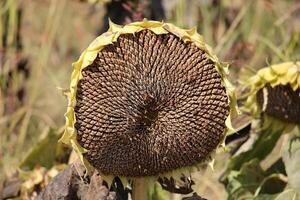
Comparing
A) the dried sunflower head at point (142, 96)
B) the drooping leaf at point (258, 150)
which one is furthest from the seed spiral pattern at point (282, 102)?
the dried sunflower head at point (142, 96)

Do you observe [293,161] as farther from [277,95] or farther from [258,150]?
[258,150]

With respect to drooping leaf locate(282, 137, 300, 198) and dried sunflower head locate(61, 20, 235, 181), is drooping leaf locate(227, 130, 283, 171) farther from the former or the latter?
dried sunflower head locate(61, 20, 235, 181)

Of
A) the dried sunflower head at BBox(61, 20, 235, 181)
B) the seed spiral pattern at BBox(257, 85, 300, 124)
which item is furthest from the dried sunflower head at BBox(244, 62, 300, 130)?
the dried sunflower head at BBox(61, 20, 235, 181)

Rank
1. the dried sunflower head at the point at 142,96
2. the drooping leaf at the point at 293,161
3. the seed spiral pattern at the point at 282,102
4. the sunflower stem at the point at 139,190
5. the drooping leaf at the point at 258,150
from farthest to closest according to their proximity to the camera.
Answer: the drooping leaf at the point at 258,150
the seed spiral pattern at the point at 282,102
the drooping leaf at the point at 293,161
the sunflower stem at the point at 139,190
the dried sunflower head at the point at 142,96

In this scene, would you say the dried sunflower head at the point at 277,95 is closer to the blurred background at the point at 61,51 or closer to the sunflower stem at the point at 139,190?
the blurred background at the point at 61,51

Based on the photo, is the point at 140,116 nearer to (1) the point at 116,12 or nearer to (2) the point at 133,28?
(2) the point at 133,28

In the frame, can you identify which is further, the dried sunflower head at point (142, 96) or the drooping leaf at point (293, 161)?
the drooping leaf at point (293, 161)
